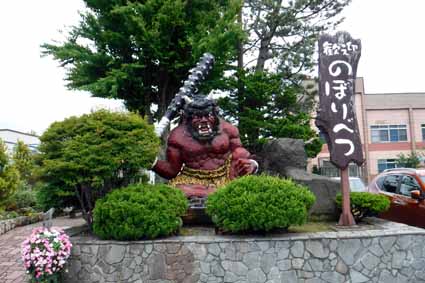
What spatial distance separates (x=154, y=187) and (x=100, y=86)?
457 cm

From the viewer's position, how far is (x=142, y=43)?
30.1 feet

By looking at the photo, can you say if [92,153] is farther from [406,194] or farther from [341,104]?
[406,194]

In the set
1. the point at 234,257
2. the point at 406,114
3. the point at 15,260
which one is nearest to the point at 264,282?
the point at 234,257

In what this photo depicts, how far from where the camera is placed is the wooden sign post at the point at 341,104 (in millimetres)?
5816

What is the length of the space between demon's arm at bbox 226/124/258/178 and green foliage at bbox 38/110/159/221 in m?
1.83

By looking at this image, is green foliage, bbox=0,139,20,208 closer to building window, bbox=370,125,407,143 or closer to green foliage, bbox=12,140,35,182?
green foliage, bbox=12,140,35,182

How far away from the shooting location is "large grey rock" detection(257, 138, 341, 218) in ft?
22.0

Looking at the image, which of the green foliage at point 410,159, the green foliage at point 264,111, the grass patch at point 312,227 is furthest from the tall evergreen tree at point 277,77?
the green foliage at point 410,159

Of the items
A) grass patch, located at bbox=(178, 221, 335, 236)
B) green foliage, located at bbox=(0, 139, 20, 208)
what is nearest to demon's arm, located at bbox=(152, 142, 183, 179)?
grass patch, located at bbox=(178, 221, 335, 236)

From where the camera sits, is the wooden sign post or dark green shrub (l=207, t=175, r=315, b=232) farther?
the wooden sign post

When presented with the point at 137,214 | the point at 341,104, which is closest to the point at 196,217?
the point at 137,214

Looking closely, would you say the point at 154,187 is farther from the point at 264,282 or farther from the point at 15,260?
the point at 15,260

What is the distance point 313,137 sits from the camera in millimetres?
10953

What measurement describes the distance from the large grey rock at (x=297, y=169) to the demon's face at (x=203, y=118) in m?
2.02
